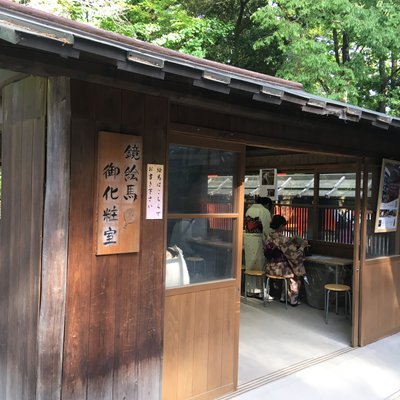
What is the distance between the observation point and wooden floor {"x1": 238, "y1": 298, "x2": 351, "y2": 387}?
4.92 m

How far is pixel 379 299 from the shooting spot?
5902 mm

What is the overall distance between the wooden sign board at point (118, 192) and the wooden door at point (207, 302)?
0.48 m

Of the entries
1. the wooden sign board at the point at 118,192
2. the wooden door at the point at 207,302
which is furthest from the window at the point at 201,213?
the wooden sign board at the point at 118,192

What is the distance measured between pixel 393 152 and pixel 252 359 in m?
3.57

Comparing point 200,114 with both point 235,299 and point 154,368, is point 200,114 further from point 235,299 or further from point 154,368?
point 154,368

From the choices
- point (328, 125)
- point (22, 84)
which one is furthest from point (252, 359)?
point (22, 84)

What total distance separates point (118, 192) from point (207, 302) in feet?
4.89

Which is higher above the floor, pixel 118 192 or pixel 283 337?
pixel 118 192

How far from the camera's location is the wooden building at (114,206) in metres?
2.75

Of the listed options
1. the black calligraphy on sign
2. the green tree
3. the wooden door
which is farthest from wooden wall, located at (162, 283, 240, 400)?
the green tree

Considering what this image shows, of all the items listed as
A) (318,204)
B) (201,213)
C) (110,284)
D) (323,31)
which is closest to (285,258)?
(318,204)

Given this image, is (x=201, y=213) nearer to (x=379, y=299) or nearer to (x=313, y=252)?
(x=379, y=299)

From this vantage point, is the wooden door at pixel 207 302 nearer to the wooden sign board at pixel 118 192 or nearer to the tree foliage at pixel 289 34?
the wooden sign board at pixel 118 192

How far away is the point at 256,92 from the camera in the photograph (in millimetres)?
2938
